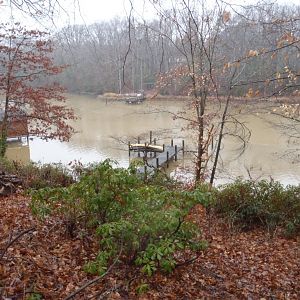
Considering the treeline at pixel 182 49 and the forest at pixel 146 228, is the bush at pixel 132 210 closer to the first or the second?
the forest at pixel 146 228

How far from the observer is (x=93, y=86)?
4469 centimetres

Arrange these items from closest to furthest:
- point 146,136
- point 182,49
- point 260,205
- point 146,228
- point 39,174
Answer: point 146,228 → point 260,205 → point 39,174 → point 182,49 → point 146,136

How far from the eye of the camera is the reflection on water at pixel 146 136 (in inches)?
639

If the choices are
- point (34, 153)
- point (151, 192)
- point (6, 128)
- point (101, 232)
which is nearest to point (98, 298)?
point (101, 232)

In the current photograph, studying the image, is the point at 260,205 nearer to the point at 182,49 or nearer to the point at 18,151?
the point at 182,49

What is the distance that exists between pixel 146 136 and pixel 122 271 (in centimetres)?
2009

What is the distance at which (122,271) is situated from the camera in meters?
3.86

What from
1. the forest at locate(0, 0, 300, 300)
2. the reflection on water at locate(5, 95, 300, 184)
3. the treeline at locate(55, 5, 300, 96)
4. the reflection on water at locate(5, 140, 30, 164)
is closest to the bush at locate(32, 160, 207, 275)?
the forest at locate(0, 0, 300, 300)

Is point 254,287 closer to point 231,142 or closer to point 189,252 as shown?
point 189,252

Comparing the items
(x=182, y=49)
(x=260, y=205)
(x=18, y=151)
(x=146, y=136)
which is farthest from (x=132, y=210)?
(x=146, y=136)

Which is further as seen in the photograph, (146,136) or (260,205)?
(146,136)

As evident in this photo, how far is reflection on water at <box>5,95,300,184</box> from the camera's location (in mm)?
16219

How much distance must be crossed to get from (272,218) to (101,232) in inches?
179

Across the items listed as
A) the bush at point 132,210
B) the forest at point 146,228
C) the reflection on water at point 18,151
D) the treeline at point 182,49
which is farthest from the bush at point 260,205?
the reflection on water at point 18,151
